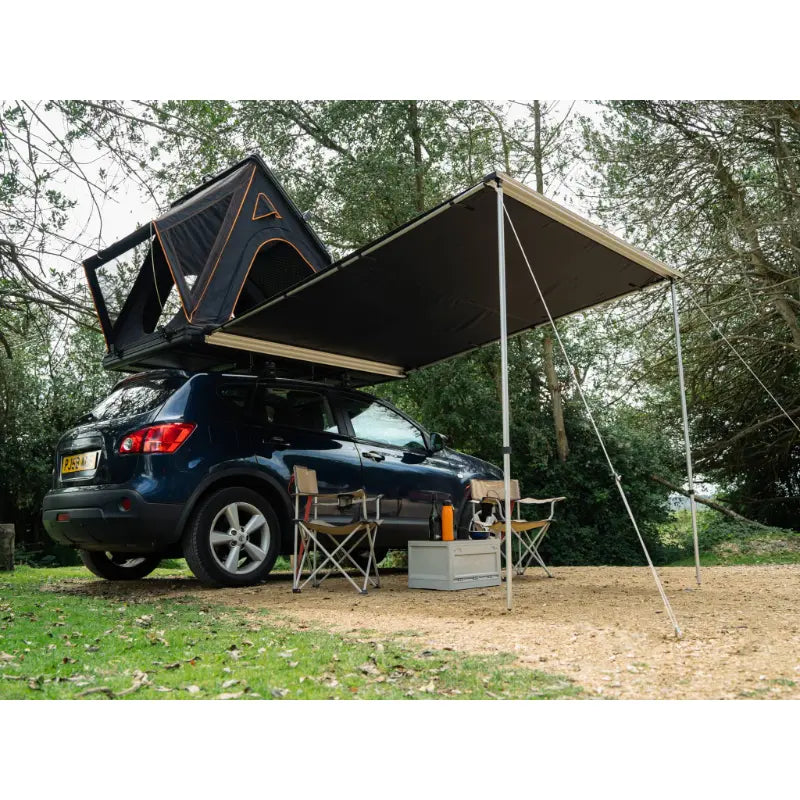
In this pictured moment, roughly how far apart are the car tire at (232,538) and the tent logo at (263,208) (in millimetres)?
2780

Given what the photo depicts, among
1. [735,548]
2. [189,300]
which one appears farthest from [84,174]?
[735,548]

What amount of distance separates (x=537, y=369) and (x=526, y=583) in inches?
233

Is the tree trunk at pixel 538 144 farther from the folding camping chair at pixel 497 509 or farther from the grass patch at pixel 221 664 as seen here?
the grass patch at pixel 221 664

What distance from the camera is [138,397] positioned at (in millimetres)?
6207

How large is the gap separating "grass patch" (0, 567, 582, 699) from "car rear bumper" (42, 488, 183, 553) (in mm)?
900

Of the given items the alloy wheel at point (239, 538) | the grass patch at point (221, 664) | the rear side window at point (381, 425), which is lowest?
the grass patch at point (221, 664)

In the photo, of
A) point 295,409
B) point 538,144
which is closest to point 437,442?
point 295,409

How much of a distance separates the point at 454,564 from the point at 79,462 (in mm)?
2953

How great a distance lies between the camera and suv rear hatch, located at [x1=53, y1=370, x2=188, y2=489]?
5.82m

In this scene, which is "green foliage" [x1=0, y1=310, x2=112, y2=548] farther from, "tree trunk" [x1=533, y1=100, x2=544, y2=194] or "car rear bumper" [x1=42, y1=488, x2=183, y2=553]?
"tree trunk" [x1=533, y1=100, x2=544, y2=194]

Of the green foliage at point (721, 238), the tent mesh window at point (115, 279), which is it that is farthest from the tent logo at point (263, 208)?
the green foliage at point (721, 238)

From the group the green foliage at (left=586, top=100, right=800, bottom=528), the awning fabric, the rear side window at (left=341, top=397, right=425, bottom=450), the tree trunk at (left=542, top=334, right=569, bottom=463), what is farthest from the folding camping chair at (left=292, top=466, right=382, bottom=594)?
the tree trunk at (left=542, top=334, right=569, bottom=463)

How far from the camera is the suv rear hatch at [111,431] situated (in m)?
5.82
